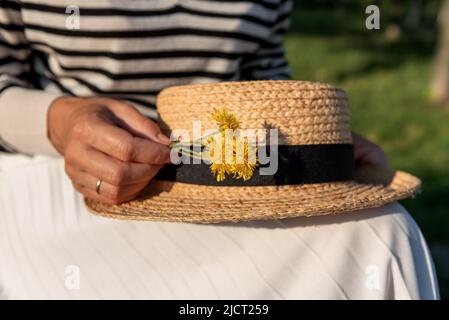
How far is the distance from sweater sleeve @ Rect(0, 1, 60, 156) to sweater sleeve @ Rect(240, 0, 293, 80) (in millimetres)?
589

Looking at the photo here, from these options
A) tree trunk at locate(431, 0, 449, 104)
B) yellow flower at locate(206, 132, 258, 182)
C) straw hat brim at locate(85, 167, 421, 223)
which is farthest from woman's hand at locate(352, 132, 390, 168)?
tree trunk at locate(431, 0, 449, 104)

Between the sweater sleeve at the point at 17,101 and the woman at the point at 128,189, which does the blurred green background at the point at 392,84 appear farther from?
the sweater sleeve at the point at 17,101

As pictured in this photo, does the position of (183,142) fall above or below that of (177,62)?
below

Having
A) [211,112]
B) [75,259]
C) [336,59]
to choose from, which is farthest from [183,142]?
[336,59]

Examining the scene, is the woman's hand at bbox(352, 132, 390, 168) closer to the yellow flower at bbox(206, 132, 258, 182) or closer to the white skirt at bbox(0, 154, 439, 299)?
the white skirt at bbox(0, 154, 439, 299)

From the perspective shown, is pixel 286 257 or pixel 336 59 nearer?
pixel 286 257

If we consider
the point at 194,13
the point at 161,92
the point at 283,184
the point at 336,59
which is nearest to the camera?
the point at 283,184

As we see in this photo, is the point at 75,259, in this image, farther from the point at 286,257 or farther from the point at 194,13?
the point at 194,13

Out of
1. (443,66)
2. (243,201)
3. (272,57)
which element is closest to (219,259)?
(243,201)

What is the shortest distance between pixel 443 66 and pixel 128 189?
6.28 metres

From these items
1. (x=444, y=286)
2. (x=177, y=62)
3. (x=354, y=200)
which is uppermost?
(x=177, y=62)

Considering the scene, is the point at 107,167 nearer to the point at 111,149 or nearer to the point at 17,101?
the point at 111,149

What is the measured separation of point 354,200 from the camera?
133 cm
